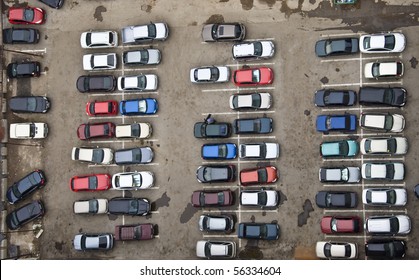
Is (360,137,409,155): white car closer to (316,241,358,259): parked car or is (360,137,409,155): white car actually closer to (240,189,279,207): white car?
(316,241,358,259): parked car

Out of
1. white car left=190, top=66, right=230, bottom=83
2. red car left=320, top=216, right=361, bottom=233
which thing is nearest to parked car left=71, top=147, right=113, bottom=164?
white car left=190, top=66, right=230, bottom=83

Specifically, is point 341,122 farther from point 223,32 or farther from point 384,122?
point 223,32

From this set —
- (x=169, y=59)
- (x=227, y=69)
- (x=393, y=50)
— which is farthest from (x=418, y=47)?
(x=169, y=59)

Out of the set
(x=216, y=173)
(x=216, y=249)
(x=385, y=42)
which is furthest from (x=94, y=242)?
(x=385, y=42)

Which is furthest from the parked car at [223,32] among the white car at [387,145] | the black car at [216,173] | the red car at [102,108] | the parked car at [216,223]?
the parked car at [216,223]

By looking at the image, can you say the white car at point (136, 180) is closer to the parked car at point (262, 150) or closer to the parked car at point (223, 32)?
the parked car at point (262, 150)

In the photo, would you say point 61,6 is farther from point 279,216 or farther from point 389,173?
point 389,173
